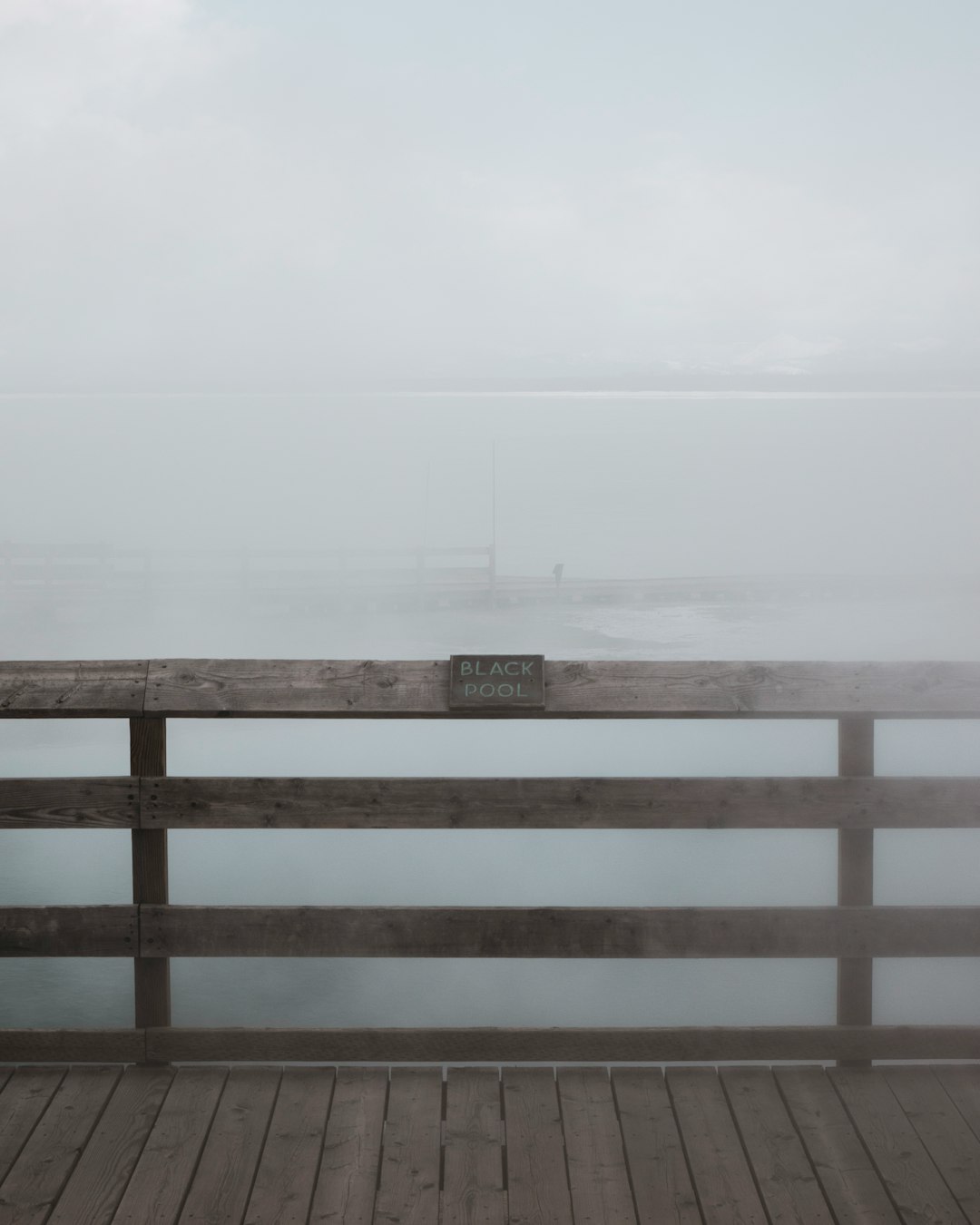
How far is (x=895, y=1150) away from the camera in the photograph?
207cm

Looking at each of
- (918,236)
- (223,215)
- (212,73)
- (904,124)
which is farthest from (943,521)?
(223,215)

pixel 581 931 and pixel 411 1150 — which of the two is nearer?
pixel 411 1150

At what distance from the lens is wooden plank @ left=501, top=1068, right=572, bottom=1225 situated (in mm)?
1897

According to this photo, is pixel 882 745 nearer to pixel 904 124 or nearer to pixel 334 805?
pixel 334 805

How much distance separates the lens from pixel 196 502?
124312mm

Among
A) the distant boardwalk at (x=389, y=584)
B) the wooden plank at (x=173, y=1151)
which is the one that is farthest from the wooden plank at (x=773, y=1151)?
the distant boardwalk at (x=389, y=584)

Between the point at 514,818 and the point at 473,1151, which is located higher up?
the point at 514,818

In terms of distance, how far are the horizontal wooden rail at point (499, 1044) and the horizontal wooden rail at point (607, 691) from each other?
66 centimetres

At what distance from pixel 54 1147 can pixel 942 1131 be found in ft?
5.47

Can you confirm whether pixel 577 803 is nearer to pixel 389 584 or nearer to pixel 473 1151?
pixel 473 1151

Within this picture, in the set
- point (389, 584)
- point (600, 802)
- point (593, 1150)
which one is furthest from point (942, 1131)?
point (389, 584)

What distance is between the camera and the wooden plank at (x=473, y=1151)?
190 centimetres

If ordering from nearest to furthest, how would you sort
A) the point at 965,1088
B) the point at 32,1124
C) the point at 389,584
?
the point at 32,1124, the point at 965,1088, the point at 389,584

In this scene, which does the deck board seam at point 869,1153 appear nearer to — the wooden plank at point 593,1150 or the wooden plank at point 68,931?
the wooden plank at point 593,1150
